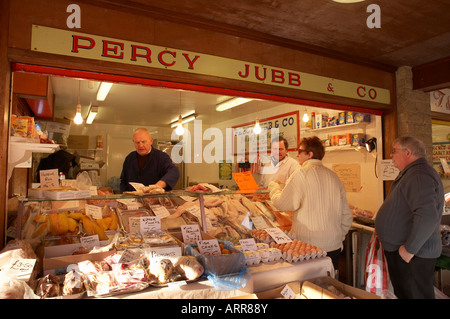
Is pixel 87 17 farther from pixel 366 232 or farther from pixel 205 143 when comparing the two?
pixel 205 143

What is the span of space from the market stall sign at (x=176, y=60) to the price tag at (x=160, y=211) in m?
1.42

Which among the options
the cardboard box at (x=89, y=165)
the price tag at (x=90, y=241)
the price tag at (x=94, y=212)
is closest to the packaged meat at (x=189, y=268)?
the price tag at (x=90, y=241)

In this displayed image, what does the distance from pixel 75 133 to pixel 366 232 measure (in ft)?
32.2

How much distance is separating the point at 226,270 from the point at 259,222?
141 cm

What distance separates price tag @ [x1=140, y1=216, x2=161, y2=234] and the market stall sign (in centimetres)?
150

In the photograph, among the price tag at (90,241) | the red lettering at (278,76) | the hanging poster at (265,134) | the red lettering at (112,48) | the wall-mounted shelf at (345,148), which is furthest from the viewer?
the hanging poster at (265,134)

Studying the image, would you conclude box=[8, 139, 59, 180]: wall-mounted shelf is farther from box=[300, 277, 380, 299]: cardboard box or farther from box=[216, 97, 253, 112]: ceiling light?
box=[216, 97, 253, 112]: ceiling light

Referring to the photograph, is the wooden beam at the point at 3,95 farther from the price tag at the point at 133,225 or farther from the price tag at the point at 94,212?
the price tag at the point at 133,225

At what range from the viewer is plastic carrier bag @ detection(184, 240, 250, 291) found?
1.81m

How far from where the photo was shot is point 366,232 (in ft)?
13.3

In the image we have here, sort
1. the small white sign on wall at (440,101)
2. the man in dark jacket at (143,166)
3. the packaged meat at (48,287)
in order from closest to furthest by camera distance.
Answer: the packaged meat at (48,287)
the man in dark jacket at (143,166)
the small white sign on wall at (440,101)

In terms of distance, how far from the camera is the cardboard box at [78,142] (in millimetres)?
10156

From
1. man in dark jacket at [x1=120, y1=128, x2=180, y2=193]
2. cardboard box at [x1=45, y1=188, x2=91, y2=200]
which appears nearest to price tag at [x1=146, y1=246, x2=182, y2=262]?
cardboard box at [x1=45, y1=188, x2=91, y2=200]
